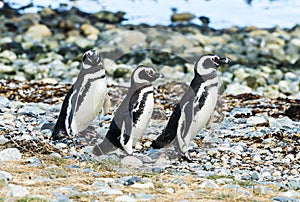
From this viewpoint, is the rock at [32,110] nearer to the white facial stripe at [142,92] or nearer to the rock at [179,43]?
the rock at [179,43]

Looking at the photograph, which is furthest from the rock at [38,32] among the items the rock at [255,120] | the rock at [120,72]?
the rock at [255,120]

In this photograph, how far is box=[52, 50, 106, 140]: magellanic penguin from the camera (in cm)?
657

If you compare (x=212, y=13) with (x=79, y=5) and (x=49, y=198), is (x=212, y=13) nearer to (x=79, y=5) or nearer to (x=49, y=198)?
(x=79, y=5)

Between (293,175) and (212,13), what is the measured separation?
17177 mm

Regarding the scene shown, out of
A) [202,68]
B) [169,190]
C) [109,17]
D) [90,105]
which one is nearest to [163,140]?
[202,68]

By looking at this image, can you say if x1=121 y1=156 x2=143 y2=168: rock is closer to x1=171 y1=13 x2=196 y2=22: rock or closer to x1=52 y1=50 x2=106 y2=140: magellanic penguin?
x1=52 y1=50 x2=106 y2=140: magellanic penguin

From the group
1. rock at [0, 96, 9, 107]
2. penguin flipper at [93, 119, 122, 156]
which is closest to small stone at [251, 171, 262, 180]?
penguin flipper at [93, 119, 122, 156]

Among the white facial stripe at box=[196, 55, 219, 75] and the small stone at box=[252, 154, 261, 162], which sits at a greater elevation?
the white facial stripe at box=[196, 55, 219, 75]

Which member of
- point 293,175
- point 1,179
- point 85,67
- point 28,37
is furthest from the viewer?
point 28,37

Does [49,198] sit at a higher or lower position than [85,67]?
lower

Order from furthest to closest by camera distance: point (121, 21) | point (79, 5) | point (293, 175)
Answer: point (79, 5), point (121, 21), point (293, 175)

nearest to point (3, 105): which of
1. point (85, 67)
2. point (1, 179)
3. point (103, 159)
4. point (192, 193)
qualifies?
point (85, 67)

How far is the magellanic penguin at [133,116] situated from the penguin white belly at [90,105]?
70 cm

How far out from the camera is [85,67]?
660cm
